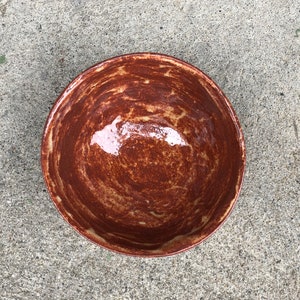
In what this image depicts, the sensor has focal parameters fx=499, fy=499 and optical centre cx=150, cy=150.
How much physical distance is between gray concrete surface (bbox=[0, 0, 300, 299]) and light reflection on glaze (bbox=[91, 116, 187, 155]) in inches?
10.2

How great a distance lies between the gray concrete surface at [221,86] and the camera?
6.05ft

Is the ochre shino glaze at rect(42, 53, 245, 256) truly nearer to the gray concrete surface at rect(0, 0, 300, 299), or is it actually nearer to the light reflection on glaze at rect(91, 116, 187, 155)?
the light reflection on glaze at rect(91, 116, 187, 155)

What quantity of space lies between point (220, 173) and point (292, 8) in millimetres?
800

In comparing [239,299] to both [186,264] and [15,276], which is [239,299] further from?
[15,276]

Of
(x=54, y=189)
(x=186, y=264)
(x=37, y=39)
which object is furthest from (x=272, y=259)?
(x=37, y=39)

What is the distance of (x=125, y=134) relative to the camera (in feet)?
6.07

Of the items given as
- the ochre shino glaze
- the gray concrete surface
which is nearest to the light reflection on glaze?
the ochre shino glaze

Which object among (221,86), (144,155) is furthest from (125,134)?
(221,86)

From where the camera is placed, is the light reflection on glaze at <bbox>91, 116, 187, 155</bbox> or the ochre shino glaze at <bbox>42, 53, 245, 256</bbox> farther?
the light reflection on glaze at <bbox>91, 116, 187, 155</bbox>

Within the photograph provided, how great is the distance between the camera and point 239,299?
1854mm

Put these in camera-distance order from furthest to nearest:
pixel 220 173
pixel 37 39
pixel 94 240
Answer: pixel 37 39 → pixel 220 173 → pixel 94 240

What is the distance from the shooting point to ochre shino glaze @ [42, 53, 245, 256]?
5.33 feet

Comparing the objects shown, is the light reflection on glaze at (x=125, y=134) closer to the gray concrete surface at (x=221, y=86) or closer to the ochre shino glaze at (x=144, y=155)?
the ochre shino glaze at (x=144, y=155)

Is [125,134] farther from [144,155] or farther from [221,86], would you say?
[221,86]
